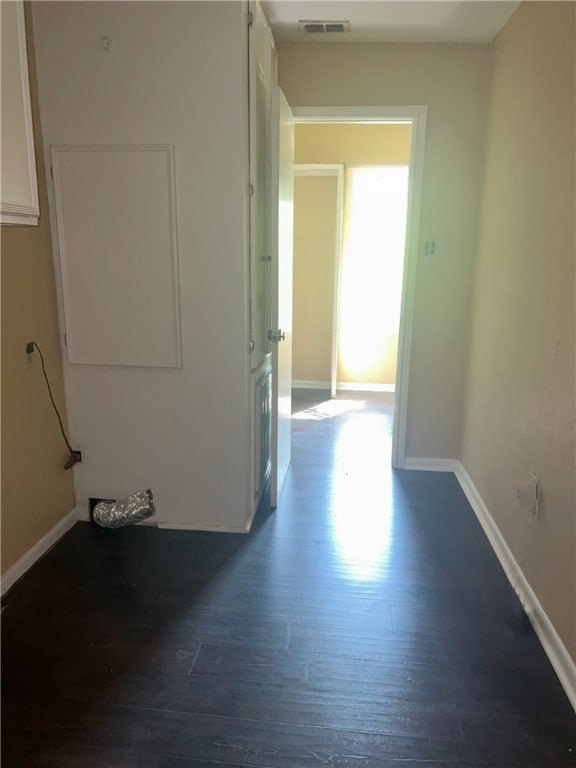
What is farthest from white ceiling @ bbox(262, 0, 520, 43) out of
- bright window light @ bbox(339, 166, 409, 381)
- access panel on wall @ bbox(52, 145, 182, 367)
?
bright window light @ bbox(339, 166, 409, 381)

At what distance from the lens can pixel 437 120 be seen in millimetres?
3182

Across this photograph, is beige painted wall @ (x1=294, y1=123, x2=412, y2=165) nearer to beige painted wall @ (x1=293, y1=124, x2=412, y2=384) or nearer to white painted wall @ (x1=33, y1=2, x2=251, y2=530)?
beige painted wall @ (x1=293, y1=124, x2=412, y2=384)

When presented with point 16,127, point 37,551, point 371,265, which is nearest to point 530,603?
point 37,551

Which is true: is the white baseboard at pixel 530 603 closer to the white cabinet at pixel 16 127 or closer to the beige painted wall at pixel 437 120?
the beige painted wall at pixel 437 120

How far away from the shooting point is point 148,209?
8.09ft

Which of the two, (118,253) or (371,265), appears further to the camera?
(371,265)

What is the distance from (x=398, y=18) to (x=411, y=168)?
76 centimetres

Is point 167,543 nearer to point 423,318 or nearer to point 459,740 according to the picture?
point 459,740

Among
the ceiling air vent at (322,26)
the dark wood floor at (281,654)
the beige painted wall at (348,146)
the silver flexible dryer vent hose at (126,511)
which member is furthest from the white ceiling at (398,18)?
the dark wood floor at (281,654)

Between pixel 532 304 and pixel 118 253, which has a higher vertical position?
pixel 118 253

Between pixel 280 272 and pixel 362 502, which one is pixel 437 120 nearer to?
pixel 280 272

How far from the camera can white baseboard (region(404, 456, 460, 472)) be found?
3574 millimetres

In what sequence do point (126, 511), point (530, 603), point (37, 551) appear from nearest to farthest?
point (530, 603), point (37, 551), point (126, 511)

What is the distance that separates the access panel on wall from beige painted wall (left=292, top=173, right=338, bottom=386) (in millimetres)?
2964
